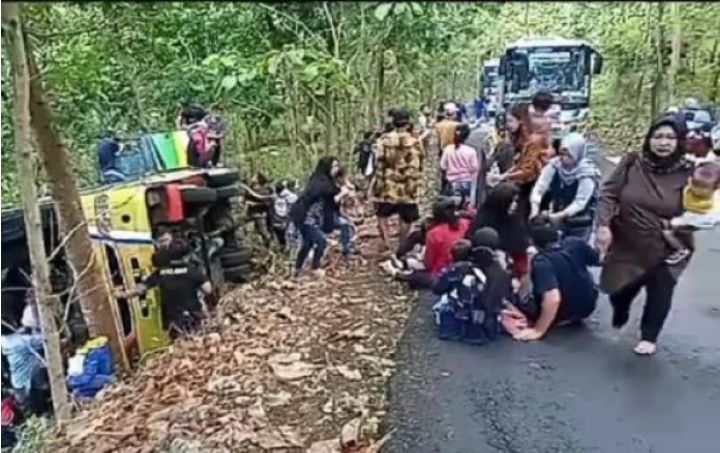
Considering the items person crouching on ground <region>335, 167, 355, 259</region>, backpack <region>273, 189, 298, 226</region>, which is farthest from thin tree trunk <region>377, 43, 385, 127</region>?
person crouching on ground <region>335, 167, 355, 259</region>

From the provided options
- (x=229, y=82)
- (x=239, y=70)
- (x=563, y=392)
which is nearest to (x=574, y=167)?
(x=563, y=392)

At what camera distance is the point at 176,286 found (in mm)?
8539

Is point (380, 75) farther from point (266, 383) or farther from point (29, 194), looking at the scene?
point (29, 194)

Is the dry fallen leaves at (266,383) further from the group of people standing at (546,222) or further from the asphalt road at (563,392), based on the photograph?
the group of people standing at (546,222)

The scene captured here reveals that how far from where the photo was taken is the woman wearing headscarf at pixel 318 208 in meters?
9.91

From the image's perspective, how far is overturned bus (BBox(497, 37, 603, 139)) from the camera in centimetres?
2186

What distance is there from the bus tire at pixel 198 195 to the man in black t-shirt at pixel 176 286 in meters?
0.97

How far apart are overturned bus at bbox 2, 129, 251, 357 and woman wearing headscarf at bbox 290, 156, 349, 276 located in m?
0.98

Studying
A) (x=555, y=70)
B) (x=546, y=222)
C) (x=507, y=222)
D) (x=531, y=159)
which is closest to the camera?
(x=546, y=222)

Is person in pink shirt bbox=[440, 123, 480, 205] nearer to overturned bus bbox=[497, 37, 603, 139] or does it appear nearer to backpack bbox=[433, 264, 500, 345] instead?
backpack bbox=[433, 264, 500, 345]

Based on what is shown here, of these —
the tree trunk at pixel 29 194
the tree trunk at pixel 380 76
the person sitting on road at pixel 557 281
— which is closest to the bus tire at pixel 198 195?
the tree trunk at pixel 29 194

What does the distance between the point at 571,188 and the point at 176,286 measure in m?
3.56

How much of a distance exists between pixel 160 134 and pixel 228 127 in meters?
2.90

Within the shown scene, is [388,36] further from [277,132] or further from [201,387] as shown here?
[201,387]
